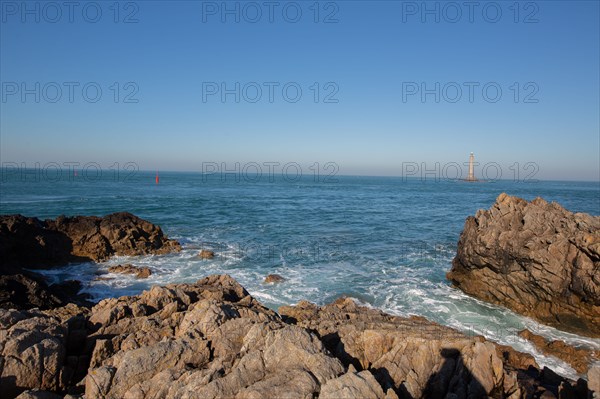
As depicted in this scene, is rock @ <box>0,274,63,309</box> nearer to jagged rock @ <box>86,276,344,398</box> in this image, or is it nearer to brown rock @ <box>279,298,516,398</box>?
jagged rock @ <box>86,276,344,398</box>

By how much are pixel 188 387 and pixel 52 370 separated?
276 cm

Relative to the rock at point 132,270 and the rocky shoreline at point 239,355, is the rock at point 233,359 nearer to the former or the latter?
the rocky shoreline at point 239,355

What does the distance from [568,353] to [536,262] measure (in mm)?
4759

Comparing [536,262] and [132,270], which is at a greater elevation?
[536,262]

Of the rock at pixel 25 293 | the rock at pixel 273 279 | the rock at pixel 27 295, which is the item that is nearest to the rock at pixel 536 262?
the rock at pixel 273 279

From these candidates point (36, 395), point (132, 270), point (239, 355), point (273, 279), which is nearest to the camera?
point (36, 395)

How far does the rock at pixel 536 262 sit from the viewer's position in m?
14.2

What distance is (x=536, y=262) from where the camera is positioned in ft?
51.2

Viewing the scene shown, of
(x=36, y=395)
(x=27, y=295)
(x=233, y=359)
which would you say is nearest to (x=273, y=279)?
(x=27, y=295)

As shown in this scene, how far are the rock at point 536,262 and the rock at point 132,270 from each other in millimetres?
17210

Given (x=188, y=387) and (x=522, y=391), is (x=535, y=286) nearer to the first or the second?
(x=522, y=391)

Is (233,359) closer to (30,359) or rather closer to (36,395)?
(36,395)

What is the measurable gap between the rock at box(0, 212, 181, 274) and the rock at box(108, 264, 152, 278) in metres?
3.09

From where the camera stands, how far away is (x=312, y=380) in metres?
5.17
